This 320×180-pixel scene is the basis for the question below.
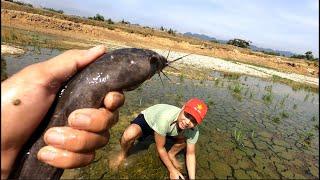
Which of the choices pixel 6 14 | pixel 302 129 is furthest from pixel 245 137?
pixel 6 14

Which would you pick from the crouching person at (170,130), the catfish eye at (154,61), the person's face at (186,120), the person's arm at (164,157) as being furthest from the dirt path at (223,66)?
the catfish eye at (154,61)

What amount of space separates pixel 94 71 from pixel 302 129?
10.4m

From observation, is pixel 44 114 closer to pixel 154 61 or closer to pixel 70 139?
pixel 70 139

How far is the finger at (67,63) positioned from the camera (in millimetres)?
2620

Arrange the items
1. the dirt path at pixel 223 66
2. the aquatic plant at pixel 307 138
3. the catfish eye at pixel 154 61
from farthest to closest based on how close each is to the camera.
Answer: the dirt path at pixel 223 66 → the aquatic plant at pixel 307 138 → the catfish eye at pixel 154 61

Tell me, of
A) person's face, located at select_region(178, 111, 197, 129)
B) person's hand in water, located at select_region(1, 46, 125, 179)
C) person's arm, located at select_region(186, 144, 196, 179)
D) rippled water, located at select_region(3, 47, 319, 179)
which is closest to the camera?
person's hand in water, located at select_region(1, 46, 125, 179)

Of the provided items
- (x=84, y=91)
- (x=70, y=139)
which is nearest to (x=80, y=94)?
(x=84, y=91)

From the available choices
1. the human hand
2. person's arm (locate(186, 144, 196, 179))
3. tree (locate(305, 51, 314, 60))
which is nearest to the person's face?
person's arm (locate(186, 144, 196, 179))

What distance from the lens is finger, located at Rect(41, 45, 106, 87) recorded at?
2620mm

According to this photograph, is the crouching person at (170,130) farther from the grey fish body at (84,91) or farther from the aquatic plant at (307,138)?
the aquatic plant at (307,138)

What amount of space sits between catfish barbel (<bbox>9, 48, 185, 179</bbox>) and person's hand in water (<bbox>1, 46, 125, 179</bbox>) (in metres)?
0.07

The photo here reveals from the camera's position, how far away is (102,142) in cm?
289

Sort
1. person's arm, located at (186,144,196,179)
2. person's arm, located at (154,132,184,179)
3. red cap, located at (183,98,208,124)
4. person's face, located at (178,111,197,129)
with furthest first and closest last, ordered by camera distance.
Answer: person's arm, located at (186,144,196,179), person's arm, located at (154,132,184,179), person's face, located at (178,111,197,129), red cap, located at (183,98,208,124)

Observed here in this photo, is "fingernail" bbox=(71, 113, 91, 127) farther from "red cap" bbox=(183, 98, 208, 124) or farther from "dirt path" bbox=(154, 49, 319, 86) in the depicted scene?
"dirt path" bbox=(154, 49, 319, 86)
